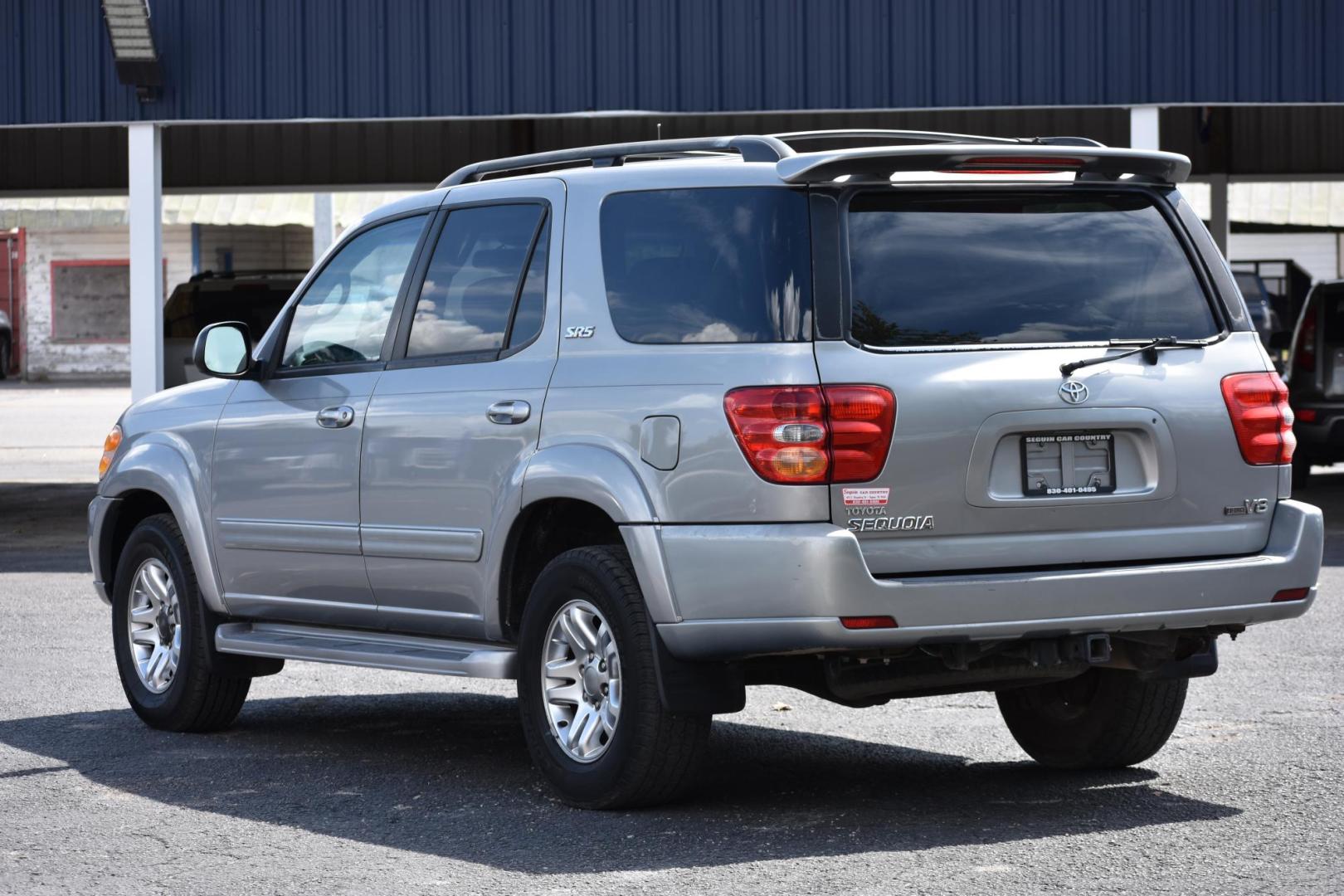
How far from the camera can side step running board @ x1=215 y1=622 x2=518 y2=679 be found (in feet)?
21.4

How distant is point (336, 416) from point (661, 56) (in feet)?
31.2

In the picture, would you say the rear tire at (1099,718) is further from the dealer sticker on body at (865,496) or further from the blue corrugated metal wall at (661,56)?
the blue corrugated metal wall at (661,56)

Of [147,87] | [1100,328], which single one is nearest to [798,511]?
[1100,328]

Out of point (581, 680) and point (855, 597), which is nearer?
point (855, 597)

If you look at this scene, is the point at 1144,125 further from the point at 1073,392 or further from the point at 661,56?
the point at 1073,392

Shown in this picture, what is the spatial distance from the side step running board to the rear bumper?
0.88 m

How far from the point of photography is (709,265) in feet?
19.7

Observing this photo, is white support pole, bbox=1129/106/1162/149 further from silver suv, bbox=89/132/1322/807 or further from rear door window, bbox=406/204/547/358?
rear door window, bbox=406/204/547/358

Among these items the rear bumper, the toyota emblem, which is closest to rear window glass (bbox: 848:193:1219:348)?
the toyota emblem

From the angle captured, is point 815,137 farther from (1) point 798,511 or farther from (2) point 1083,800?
(2) point 1083,800

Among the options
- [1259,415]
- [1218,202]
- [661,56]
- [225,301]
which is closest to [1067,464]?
[1259,415]

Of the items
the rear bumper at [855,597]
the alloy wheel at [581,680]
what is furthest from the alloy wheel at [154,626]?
the rear bumper at [855,597]

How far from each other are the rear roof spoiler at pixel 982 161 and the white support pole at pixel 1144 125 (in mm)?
9317

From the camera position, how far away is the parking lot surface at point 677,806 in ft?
17.9
